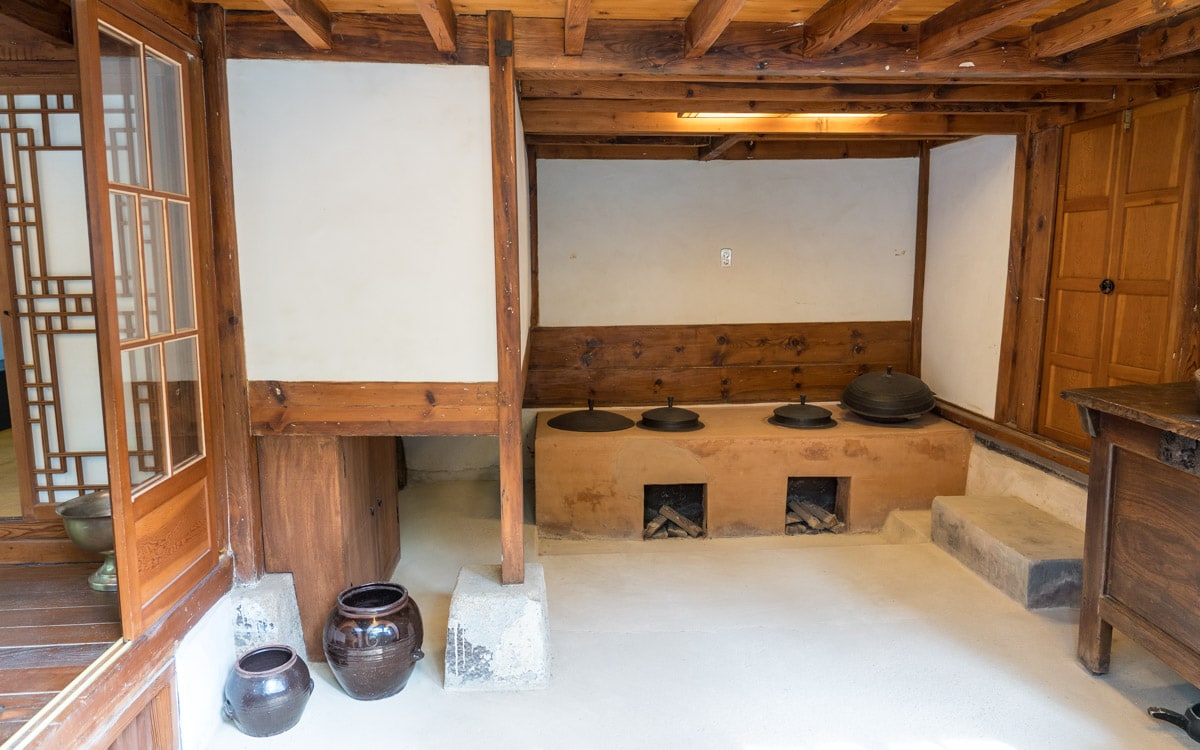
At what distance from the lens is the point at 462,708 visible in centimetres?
278

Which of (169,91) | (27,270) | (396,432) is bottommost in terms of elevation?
(396,432)

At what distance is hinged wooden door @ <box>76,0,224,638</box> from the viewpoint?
2.12 m

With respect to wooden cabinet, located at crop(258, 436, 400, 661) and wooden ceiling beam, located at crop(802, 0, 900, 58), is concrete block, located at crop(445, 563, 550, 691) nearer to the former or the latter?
wooden cabinet, located at crop(258, 436, 400, 661)

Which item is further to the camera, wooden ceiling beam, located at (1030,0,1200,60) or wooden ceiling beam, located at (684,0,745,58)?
wooden ceiling beam, located at (1030,0,1200,60)

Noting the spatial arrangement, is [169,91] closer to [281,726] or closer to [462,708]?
[281,726]

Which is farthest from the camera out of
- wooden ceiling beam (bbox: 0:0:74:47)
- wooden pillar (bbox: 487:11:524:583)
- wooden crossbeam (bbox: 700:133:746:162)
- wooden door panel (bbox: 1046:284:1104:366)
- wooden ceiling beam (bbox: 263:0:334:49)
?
wooden crossbeam (bbox: 700:133:746:162)

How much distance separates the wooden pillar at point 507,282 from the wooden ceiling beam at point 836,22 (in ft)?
3.58

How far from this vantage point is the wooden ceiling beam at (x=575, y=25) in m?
2.36

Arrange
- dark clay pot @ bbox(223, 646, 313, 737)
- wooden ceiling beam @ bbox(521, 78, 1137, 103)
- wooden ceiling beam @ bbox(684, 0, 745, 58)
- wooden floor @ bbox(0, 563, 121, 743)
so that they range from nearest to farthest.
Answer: wooden floor @ bbox(0, 563, 121, 743), wooden ceiling beam @ bbox(684, 0, 745, 58), dark clay pot @ bbox(223, 646, 313, 737), wooden ceiling beam @ bbox(521, 78, 1137, 103)

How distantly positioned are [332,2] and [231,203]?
77 cm

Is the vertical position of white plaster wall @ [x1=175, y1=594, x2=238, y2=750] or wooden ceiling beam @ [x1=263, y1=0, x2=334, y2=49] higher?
wooden ceiling beam @ [x1=263, y1=0, x2=334, y2=49]

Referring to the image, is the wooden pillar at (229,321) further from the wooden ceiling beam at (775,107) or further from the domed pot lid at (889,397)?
the domed pot lid at (889,397)

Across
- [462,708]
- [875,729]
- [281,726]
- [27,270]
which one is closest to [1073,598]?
[875,729]

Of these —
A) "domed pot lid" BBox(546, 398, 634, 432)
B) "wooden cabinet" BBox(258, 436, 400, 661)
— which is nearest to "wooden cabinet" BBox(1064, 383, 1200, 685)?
"domed pot lid" BBox(546, 398, 634, 432)
